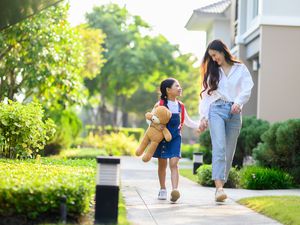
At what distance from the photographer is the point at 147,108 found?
5350 centimetres

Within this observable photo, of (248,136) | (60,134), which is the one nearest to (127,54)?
(60,134)

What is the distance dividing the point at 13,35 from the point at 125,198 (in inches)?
332

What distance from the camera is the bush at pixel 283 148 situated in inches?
443

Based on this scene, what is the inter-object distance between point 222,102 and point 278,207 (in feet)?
4.99

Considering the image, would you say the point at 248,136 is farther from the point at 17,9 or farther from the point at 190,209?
the point at 17,9

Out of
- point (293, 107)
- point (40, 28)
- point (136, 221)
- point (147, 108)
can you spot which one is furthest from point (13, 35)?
point (147, 108)

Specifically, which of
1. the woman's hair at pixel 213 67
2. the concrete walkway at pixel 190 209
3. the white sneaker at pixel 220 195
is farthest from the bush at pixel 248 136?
the white sneaker at pixel 220 195

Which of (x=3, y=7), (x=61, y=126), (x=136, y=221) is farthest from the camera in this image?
(x=61, y=126)

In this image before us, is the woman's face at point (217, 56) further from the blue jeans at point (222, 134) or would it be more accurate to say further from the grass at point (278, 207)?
the grass at point (278, 207)

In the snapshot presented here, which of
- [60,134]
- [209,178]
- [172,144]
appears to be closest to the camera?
[172,144]

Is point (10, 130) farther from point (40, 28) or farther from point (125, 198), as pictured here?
point (40, 28)

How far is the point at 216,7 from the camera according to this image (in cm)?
2638

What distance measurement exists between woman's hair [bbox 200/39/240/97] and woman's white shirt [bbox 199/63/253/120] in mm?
56

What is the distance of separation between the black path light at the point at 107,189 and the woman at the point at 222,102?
7.16ft
